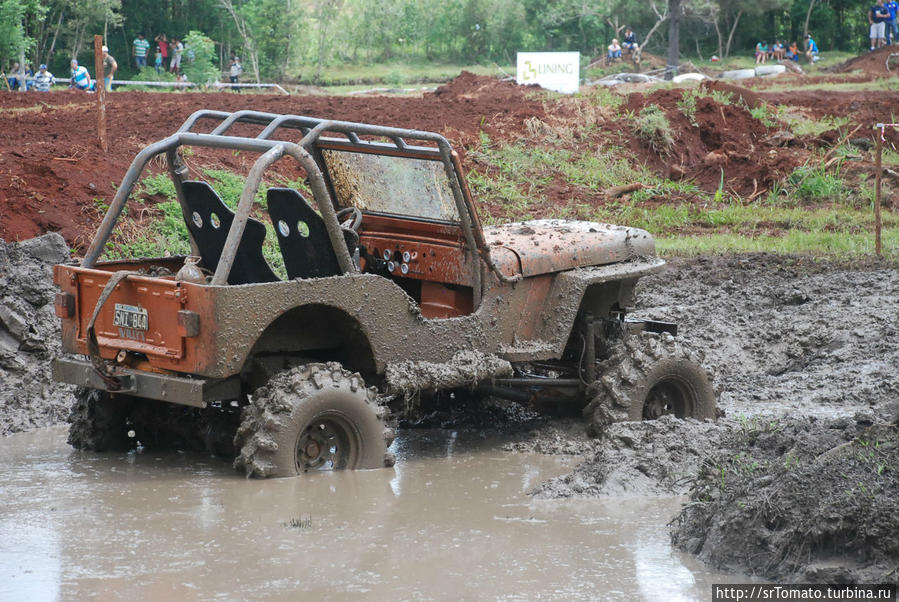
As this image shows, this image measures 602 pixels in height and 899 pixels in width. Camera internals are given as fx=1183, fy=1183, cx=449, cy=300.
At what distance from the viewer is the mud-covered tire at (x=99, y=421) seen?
716 cm

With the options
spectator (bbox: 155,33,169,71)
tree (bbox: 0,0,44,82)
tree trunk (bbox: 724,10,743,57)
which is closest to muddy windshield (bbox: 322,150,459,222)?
tree (bbox: 0,0,44,82)

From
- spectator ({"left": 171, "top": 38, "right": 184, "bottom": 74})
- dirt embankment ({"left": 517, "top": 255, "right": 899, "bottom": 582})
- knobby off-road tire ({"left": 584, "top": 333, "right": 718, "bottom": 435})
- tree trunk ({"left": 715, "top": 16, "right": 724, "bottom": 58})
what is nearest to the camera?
Result: dirt embankment ({"left": 517, "top": 255, "right": 899, "bottom": 582})

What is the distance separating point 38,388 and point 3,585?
3.94 m

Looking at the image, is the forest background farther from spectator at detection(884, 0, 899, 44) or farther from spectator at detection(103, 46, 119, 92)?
spectator at detection(103, 46, 119, 92)

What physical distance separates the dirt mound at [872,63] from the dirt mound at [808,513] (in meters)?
30.0

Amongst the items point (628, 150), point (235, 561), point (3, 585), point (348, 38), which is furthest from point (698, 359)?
point (348, 38)

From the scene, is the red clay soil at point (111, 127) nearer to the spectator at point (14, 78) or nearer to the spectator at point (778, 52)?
the spectator at point (14, 78)

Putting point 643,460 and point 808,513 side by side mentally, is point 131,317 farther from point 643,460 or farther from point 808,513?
point 808,513

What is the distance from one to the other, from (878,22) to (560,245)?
34.5 m

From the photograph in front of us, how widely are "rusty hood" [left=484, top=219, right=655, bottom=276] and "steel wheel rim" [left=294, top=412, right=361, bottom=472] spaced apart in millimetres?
1558

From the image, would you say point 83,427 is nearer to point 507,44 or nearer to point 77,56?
point 77,56

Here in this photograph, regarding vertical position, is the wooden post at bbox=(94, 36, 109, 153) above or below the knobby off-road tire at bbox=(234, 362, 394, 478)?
above

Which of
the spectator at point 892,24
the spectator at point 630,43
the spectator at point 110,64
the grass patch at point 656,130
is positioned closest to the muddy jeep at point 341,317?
the grass patch at point 656,130

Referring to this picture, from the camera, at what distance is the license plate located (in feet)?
21.2
